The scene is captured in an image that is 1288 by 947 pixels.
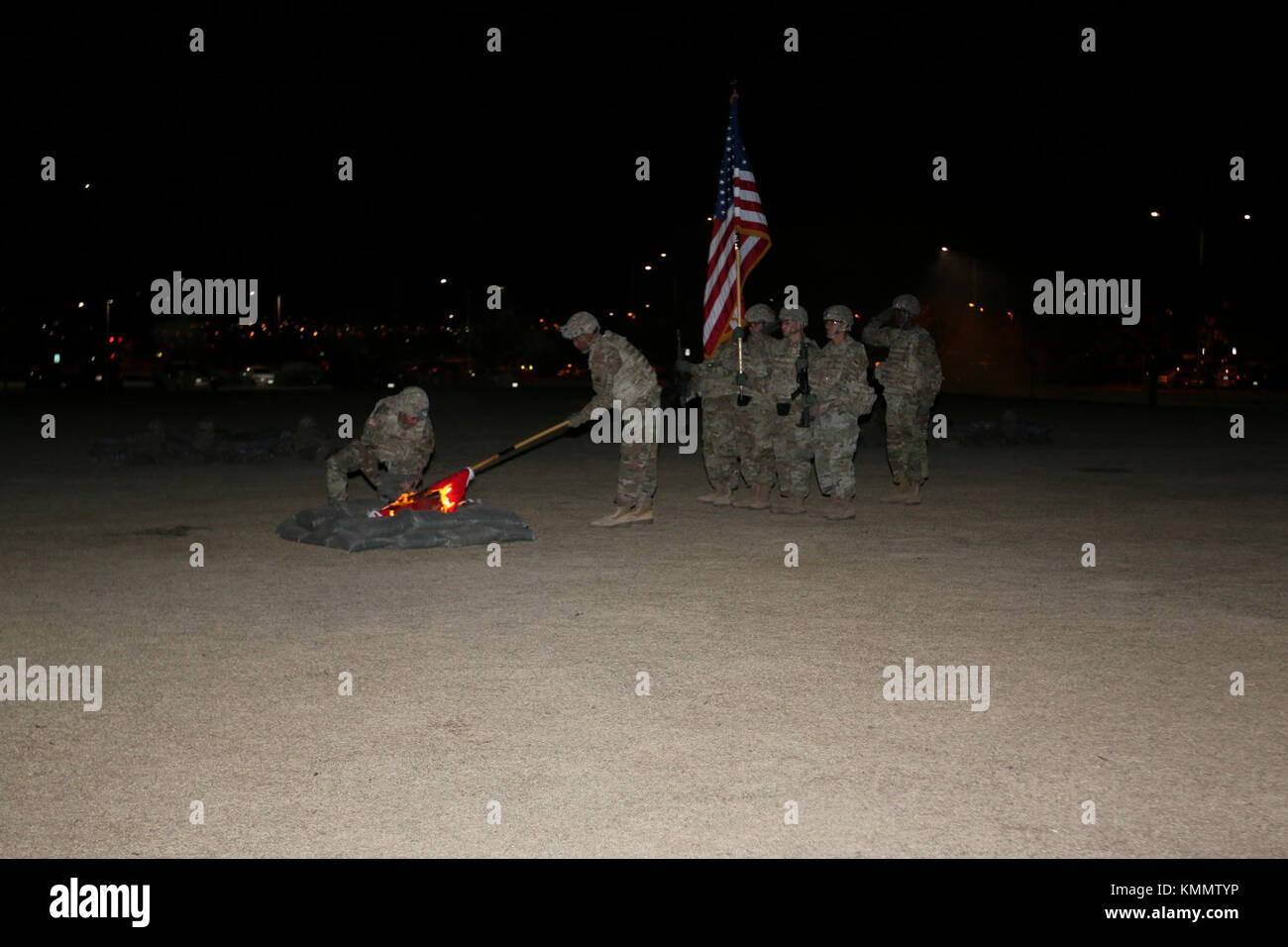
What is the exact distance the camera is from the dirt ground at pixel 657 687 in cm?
462

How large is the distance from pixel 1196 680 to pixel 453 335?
257 feet

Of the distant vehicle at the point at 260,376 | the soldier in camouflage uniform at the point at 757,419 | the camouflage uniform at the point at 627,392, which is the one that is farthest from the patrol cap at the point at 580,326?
the distant vehicle at the point at 260,376

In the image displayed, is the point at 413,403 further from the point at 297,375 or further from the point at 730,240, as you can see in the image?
the point at 297,375

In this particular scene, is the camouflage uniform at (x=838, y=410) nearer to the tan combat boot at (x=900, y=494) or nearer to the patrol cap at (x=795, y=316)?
the patrol cap at (x=795, y=316)

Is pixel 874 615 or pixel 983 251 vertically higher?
pixel 983 251

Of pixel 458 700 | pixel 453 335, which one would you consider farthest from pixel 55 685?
pixel 453 335

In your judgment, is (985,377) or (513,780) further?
(985,377)

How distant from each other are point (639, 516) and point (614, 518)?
25cm

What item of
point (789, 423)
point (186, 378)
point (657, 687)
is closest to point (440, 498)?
point (789, 423)

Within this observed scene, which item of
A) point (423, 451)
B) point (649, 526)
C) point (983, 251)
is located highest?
point (983, 251)

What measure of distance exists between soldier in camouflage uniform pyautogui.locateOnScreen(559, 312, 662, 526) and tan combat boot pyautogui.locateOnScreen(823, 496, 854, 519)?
1.92 metres

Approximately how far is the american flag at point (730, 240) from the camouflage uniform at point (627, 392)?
2197mm

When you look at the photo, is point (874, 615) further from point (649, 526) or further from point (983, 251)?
point (983, 251)

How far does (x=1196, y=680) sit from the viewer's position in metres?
6.74
